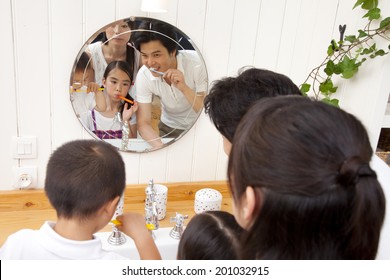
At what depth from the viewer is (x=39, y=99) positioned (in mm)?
1282

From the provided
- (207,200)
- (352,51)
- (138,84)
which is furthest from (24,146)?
(352,51)

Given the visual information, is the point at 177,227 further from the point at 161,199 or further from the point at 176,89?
the point at 176,89

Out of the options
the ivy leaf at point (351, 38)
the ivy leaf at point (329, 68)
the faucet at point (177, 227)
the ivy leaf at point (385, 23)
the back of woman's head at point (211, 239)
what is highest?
the ivy leaf at point (385, 23)

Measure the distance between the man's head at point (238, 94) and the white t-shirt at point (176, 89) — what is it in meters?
0.45

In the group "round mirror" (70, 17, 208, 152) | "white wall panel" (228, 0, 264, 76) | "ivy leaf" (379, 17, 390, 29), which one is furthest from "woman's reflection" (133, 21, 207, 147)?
"ivy leaf" (379, 17, 390, 29)

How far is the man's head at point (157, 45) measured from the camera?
130cm

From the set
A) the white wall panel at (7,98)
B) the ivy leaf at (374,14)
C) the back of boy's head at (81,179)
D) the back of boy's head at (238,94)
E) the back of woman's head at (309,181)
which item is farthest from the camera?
the ivy leaf at (374,14)

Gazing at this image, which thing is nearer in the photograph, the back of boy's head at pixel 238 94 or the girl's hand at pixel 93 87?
the back of boy's head at pixel 238 94

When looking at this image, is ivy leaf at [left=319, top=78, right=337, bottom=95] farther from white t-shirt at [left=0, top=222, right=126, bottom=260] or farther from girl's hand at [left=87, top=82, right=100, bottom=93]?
white t-shirt at [left=0, top=222, right=126, bottom=260]

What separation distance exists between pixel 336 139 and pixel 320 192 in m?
0.07

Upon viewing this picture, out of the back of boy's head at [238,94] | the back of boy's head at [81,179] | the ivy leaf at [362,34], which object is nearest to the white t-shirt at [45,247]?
the back of boy's head at [81,179]

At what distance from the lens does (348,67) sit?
53.4 inches

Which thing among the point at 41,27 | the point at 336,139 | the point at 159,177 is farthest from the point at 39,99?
the point at 336,139

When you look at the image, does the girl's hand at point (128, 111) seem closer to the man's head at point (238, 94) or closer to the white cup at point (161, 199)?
the white cup at point (161, 199)
